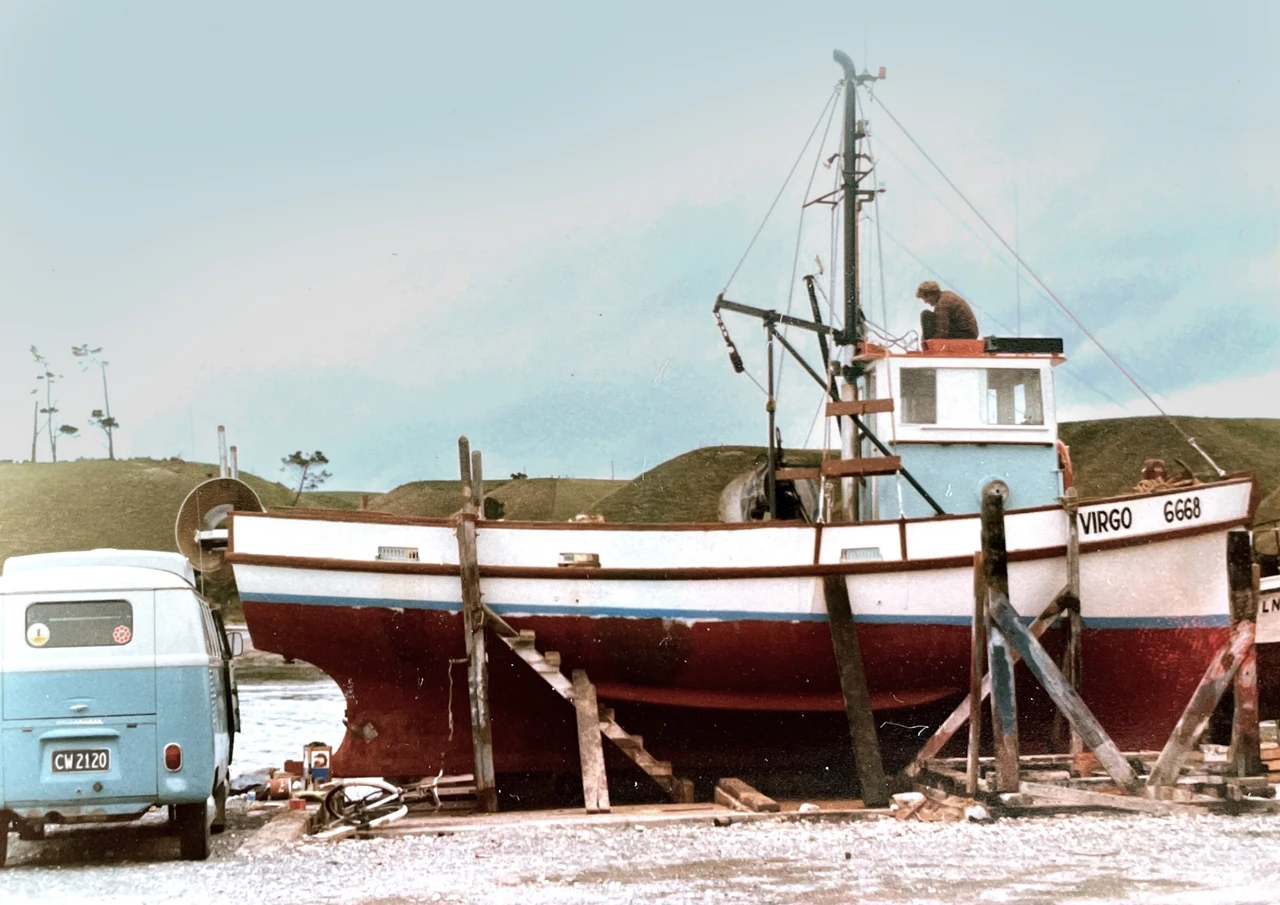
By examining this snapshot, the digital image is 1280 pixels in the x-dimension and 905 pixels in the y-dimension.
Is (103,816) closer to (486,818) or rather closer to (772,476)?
(486,818)

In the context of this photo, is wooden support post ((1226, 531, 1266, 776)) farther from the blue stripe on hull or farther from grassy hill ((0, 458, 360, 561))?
grassy hill ((0, 458, 360, 561))

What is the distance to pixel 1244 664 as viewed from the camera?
1211 centimetres

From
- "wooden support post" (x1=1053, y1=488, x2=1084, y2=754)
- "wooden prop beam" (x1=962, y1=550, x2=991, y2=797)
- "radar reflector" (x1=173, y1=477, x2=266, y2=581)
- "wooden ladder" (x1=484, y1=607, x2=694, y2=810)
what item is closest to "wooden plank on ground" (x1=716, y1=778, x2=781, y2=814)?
"wooden ladder" (x1=484, y1=607, x2=694, y2=810)

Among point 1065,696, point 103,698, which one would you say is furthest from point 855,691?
point 103,698

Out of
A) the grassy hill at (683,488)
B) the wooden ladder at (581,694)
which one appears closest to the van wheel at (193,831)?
the wooden ladder at (581,694)

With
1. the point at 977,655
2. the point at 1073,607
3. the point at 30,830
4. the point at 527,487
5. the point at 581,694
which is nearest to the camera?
the point at 30,830

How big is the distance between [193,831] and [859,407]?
8.20m

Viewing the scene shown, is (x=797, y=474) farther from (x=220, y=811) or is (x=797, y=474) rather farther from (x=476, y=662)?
(x=220, y=811)

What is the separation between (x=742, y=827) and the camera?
11469 mm

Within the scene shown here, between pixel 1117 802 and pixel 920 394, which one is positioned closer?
pixel 1117 802

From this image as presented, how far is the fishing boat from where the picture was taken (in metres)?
14.3

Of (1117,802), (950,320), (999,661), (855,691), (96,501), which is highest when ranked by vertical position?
(96,501)

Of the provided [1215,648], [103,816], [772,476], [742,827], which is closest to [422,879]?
[103,816]

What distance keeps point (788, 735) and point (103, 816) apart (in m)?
7.51
